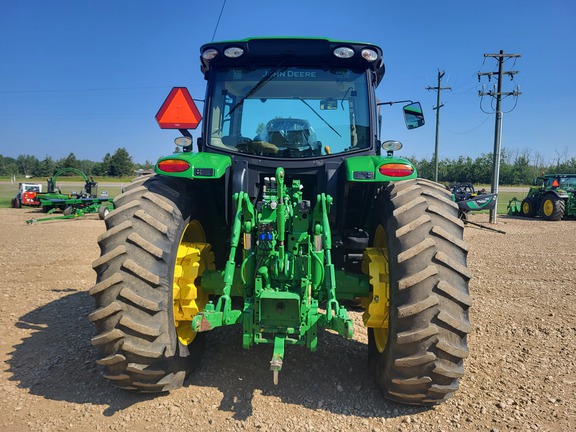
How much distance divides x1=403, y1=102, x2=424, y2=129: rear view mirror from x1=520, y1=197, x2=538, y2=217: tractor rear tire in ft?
55.8

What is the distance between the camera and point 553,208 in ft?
55.7

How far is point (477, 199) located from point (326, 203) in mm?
9230

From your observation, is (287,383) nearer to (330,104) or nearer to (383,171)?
(383,171)

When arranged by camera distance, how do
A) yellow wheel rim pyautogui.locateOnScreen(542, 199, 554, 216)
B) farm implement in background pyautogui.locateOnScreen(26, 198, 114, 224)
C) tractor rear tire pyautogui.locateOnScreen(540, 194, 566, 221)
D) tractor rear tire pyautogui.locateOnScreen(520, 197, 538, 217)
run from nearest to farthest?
farm implement in background pyautogui.locateOnScreen(26, 198, 114, 224) → tractor rear tire pyautogui.locateOnScreen(540, 194, 566, 221) → yellow wheel rim pyautogui.locateOnScreen(542, 199, 554, 216) → tractor rear tire pyautogui.locateOnScreen(520, 197, 538, 217)

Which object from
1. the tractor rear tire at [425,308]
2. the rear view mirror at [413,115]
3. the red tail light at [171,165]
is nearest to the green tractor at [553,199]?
the rear view mirror at [413,115]

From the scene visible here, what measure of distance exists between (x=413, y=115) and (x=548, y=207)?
53.9 ft

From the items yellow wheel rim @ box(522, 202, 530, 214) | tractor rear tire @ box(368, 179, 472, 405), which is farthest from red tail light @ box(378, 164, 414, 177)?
yellow wheel rim @ box(522, 202, 530, 214)

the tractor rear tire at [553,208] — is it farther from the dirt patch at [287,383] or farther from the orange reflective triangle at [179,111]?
the orange reflective triangle at [179,111]

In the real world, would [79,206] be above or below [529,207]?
below

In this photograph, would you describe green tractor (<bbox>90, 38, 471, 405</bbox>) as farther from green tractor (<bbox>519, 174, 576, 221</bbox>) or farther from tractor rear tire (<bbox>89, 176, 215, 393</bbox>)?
green tractor (<bbox>519, 174, 576, 221</bbox>)

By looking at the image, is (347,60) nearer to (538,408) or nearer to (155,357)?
(155,357)

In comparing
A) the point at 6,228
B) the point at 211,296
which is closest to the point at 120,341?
the point at 211,296

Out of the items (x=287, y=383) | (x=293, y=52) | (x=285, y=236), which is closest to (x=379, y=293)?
(x=285, y=236)

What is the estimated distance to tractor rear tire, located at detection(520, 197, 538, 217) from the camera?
18125 millimetres
